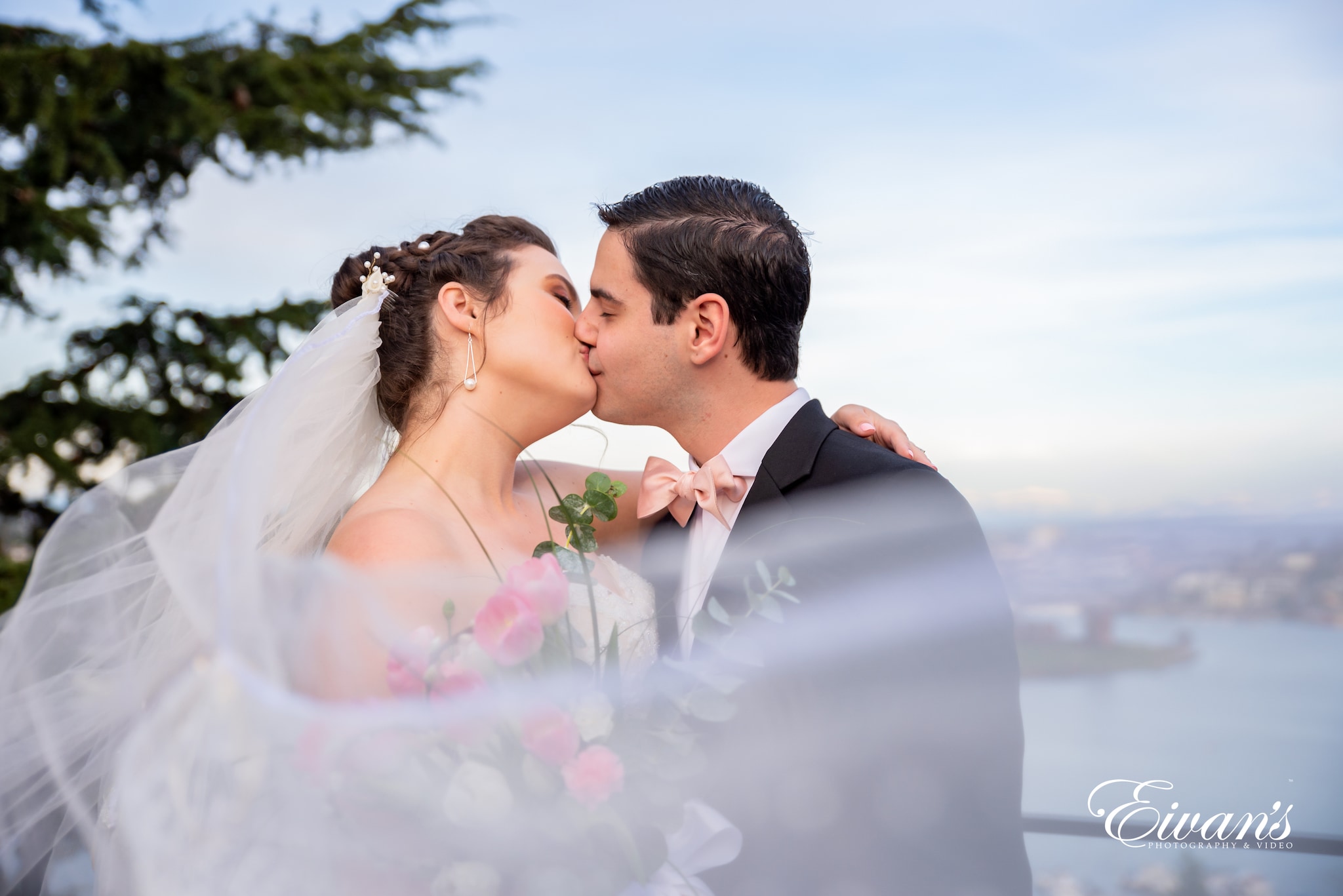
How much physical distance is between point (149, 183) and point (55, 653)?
6.30m

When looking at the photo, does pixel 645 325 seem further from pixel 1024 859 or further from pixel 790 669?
pixel 1024 859

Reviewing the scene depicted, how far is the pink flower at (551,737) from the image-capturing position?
62.7 inches

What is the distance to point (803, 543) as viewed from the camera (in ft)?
8.24

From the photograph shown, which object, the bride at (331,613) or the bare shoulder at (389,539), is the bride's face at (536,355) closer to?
the bride at (331,613)

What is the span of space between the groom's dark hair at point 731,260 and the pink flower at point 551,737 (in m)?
1.67

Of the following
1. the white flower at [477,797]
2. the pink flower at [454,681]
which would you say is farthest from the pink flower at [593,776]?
the pink flower at [454,681]

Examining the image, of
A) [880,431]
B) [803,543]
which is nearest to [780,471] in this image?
[803,543]

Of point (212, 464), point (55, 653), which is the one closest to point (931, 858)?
point (212, 464)

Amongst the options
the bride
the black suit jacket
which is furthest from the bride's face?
the black suit jacket

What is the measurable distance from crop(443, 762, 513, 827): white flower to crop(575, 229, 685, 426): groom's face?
1651 millimetres

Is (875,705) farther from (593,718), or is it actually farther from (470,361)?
(470,361)

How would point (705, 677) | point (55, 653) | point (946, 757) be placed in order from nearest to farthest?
point (705, 677), point (946, 757), point (55, 653)

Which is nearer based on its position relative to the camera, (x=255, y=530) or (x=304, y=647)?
(x=304, y=647)

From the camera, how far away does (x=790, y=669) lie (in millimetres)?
2061
